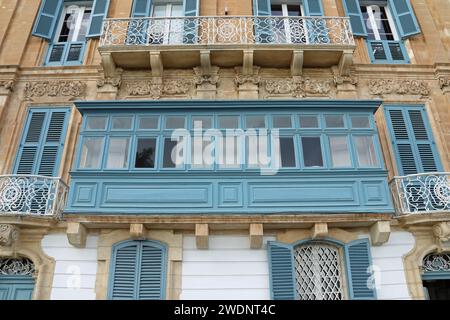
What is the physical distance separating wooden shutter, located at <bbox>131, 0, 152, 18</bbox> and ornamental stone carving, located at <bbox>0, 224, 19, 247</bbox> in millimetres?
6735

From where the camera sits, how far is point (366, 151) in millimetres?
8625

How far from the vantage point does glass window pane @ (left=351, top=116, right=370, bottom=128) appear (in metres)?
8.82

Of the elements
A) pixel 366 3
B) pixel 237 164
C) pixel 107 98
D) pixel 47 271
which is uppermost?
pixel 366 3

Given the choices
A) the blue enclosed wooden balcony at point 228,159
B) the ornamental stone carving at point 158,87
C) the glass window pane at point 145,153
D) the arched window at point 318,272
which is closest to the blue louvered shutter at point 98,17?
the ornamental stone carving at point 158,87

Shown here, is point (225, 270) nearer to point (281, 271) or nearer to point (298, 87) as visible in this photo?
point (281, 271)

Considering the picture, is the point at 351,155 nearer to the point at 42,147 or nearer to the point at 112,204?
the point at 112,204

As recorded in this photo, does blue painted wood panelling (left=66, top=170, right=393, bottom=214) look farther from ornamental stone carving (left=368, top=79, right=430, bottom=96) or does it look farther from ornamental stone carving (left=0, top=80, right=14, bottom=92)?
ornamental stone carving (left=0, top=80, right=14, bottom=92)

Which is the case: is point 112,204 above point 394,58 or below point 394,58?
below

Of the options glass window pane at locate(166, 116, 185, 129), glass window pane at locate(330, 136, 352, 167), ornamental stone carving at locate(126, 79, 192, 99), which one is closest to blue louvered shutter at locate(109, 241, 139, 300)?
glass window pane at locate(166, 116, 185, 129)

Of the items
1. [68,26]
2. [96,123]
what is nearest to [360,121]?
[96,123]
